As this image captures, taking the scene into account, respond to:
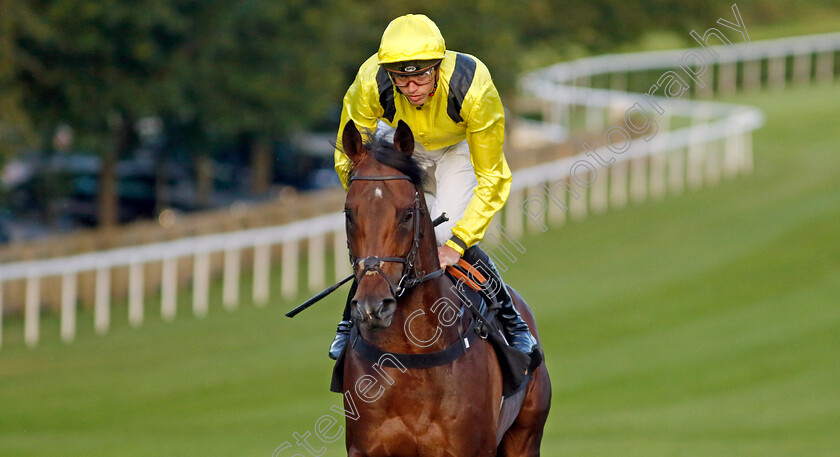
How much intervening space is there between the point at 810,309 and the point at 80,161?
17233 mm

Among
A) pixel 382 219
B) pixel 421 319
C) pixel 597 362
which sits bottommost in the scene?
pixel 597 362

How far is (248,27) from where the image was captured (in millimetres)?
20562

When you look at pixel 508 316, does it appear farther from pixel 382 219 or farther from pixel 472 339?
pixel 382 219

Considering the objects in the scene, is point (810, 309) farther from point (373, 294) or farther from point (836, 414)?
point (373, 294)

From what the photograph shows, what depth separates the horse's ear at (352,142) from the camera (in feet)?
16.2

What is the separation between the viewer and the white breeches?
5.57 m

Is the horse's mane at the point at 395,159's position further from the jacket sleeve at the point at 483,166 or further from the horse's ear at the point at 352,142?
the jacket sleeve at the point at 483,166

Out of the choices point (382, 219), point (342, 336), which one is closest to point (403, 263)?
point (382, 219)

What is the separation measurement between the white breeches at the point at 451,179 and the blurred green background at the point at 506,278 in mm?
4435

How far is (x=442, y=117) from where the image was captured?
17.8ft

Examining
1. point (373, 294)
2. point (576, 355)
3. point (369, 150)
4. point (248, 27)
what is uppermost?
point (369, 150)

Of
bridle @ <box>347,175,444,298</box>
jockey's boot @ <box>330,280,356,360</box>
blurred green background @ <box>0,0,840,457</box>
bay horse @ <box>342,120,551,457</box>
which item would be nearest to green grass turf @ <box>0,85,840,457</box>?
blurred green background @ <box>0,0,840,457</box>

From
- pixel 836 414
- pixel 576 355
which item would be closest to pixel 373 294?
pixel 836 414

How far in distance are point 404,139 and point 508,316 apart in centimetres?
125
